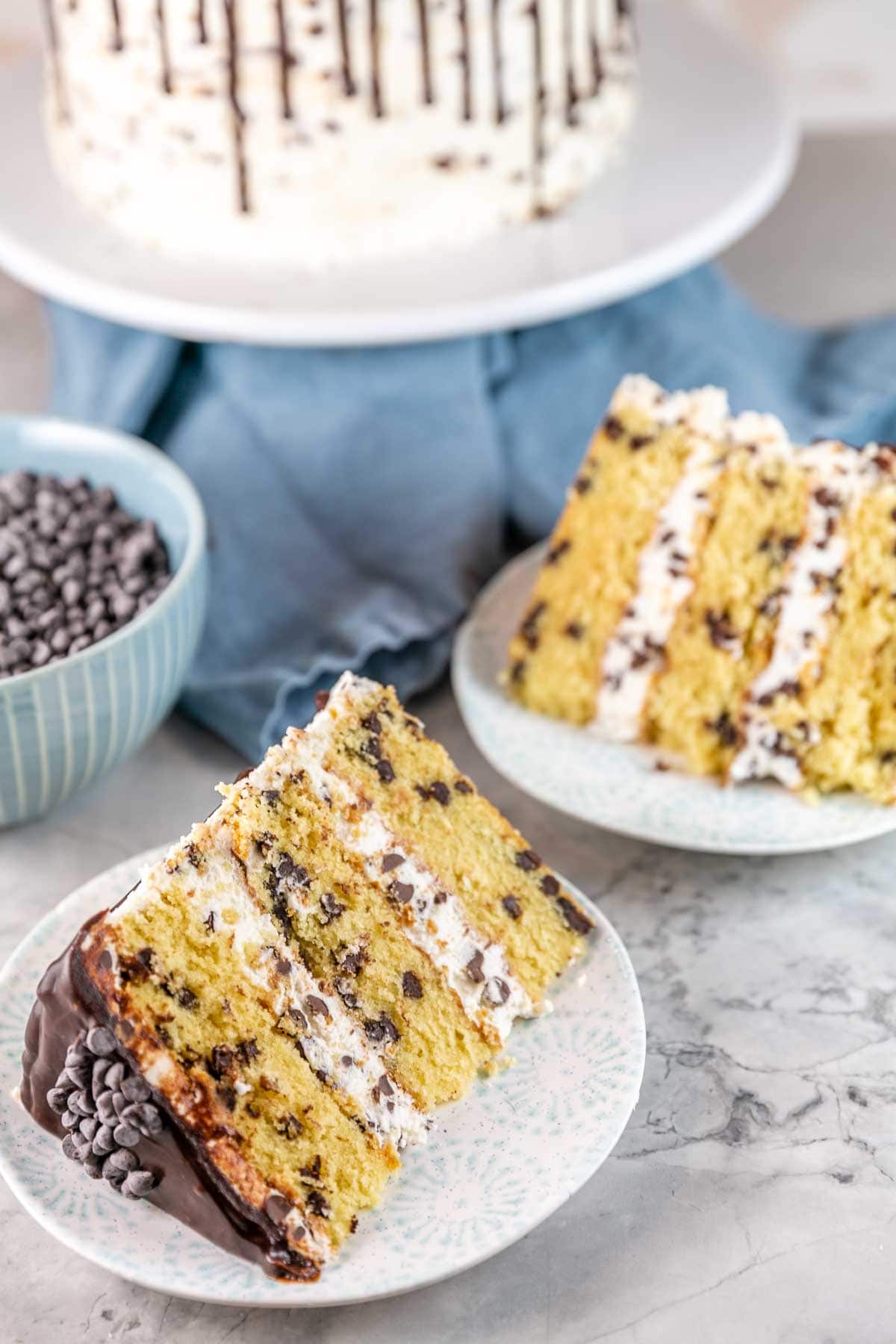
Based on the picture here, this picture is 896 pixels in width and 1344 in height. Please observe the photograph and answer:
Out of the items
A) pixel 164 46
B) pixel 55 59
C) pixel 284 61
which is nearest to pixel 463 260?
pixel 284 61

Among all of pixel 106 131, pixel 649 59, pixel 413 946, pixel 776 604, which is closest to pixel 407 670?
pixel 776 604

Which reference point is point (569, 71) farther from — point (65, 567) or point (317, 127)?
point (65, 567)

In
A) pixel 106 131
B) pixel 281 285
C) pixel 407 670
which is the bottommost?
pixel 407 670

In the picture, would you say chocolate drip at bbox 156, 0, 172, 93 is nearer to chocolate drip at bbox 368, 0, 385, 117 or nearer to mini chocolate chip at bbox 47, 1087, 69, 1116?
chocolate drip at bbox 368, 0, 385, 117

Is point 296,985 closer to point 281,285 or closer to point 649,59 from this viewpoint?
point 281,285

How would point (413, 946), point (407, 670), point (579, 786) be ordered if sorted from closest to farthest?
point (413, 946)
point (579, 786)
point (407, 670)

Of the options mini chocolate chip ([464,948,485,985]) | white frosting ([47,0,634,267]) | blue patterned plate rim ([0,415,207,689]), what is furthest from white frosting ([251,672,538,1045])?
white frosting ([47,0,634,267])
